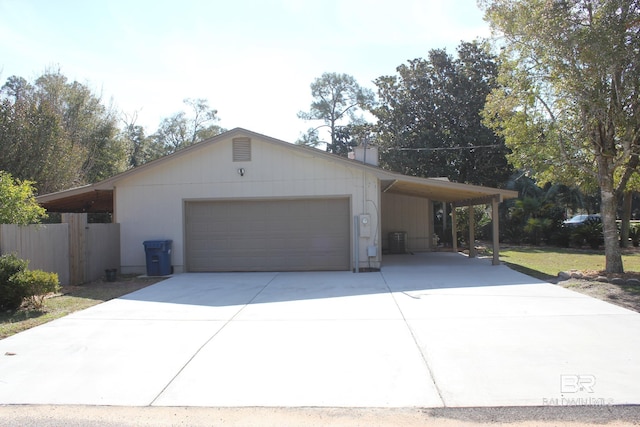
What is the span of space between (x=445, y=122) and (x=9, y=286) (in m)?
23.8

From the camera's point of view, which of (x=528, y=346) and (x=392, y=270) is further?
(x=392, y=270)

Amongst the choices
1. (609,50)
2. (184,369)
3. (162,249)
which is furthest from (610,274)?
(162,249)

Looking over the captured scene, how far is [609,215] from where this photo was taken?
1171 centimetres

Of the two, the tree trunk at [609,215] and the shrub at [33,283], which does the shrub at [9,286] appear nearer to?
the shrub at [33,283]

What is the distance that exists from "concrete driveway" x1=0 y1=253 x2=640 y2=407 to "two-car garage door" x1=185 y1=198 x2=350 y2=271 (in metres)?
3.78

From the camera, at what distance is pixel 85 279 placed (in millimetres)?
11898

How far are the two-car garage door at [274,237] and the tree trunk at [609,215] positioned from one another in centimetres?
656

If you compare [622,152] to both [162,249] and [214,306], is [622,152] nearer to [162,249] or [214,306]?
[214,306]

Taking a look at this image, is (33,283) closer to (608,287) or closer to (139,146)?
(608,287)

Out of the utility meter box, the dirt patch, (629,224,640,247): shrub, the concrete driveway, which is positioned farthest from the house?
(629,224,640,247): shrub

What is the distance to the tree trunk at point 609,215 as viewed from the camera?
37.4 ft

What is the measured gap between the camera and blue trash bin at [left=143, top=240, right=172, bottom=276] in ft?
42.3

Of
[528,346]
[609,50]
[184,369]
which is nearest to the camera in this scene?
[184,369]

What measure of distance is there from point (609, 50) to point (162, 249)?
468 inches
